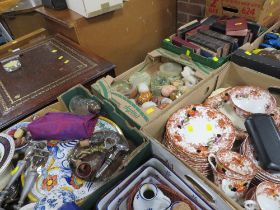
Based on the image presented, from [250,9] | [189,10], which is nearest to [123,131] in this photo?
[250,9]

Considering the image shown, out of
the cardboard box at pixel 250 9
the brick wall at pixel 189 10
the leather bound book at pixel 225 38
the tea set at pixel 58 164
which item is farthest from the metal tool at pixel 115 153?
the brick wall at pixel 189 10

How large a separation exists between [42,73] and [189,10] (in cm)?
106

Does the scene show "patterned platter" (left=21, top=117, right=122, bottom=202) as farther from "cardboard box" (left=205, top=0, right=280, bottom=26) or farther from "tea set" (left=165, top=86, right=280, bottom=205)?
"cardboard box" (left=205, top=0, right=280, bottom=26)

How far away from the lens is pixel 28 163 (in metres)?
0.76

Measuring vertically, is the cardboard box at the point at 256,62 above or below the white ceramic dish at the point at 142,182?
above

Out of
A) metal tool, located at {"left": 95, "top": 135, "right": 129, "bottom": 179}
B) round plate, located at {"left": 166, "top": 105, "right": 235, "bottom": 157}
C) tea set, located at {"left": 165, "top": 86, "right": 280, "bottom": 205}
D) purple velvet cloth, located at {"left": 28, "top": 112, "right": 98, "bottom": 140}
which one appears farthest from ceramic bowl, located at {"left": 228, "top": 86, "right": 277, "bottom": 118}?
purple velvet cloth, located at {"left": 28, "top": 112, "right": 98, "bottom": 140}

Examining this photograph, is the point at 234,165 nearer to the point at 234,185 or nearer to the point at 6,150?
the point at 234,185

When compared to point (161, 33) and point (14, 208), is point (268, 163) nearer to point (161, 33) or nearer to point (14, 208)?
point (14, 208)

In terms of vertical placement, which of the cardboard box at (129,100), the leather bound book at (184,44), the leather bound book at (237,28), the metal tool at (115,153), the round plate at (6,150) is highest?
the leather bound book at (237,28)

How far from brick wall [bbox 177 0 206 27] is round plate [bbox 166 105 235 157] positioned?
3.05ft

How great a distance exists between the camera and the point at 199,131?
32.2 inches

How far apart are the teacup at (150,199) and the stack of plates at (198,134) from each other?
0.52 ft

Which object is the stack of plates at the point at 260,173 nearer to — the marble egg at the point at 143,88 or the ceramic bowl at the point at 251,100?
the ceramic bowl at the point at 251,100

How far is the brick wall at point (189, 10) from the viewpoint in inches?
60.9
